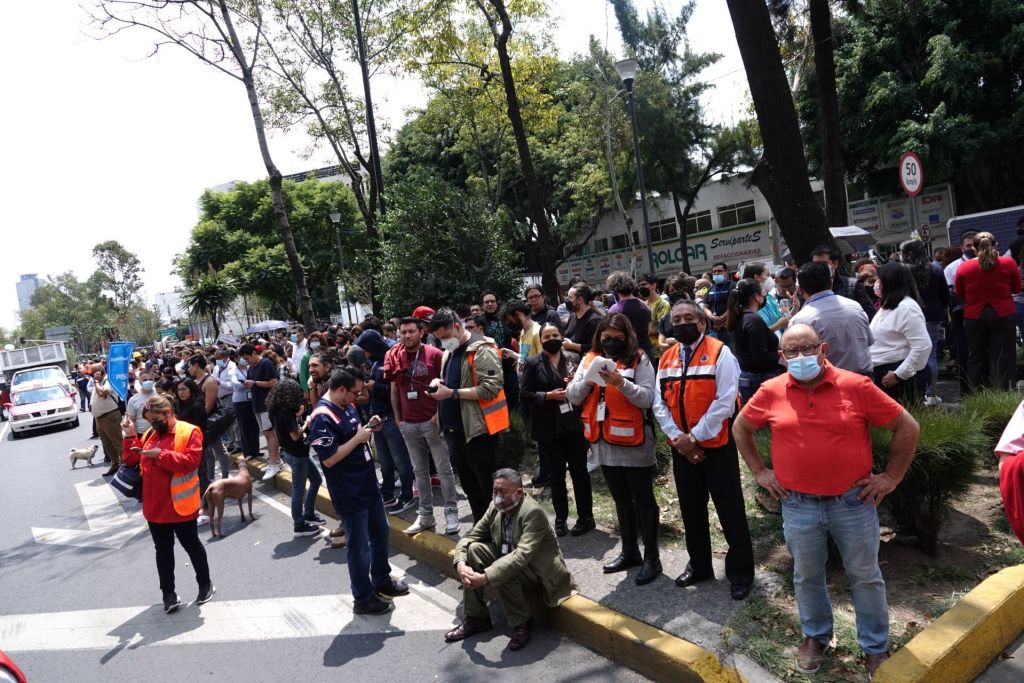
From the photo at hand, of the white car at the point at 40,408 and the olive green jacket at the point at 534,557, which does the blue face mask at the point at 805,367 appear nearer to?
the olive green jacket at the point at 534,557

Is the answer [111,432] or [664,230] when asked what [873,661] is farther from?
[664,230]

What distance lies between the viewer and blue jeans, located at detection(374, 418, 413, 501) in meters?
6.93

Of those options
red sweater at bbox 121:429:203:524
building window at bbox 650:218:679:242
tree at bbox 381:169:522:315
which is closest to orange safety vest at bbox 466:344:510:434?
red sweater at bbox 121:429:203:524

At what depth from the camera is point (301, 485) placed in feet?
24.2

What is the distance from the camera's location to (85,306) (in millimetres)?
84750

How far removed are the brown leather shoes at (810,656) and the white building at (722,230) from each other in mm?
26287

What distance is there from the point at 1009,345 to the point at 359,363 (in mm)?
6654

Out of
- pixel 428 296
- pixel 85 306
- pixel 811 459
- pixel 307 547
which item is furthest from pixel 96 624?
pixel 85 306

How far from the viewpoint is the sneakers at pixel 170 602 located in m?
5.79

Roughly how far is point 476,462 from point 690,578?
191 cm

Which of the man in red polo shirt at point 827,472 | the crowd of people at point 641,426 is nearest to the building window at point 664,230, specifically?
the crowd of people at point 641,426

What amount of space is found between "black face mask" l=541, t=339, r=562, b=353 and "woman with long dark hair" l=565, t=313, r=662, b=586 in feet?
3.22

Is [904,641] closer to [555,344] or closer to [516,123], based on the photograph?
[555,344]

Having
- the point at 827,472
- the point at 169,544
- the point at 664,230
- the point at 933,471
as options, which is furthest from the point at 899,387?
the point at 664,230
